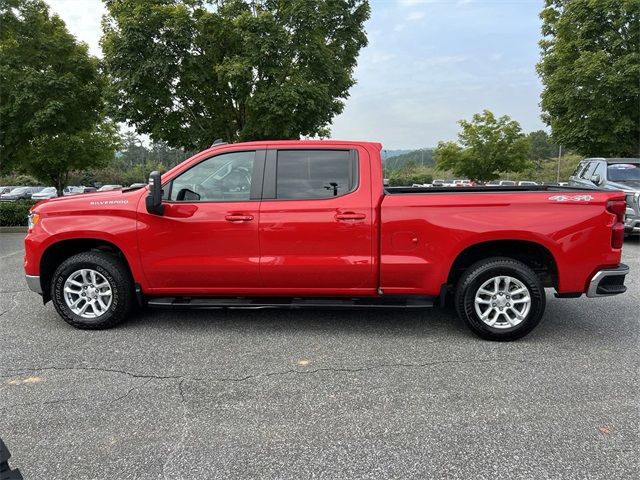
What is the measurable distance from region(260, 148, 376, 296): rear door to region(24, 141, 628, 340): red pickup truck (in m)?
0.01

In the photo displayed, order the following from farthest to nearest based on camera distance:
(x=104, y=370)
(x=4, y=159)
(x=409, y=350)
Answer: (x=4, y=159), (x=409, y=350), (x=104, y=370)

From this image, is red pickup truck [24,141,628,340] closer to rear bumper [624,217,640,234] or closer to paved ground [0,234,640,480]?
paved ground [0,234,640,480]

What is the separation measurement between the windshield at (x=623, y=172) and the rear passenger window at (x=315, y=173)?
8.98 meters

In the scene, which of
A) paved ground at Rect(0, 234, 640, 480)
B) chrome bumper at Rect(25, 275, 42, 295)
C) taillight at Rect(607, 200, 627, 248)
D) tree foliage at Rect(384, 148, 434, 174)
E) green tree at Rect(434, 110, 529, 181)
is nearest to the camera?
paved ground at Rect(0, 234, 640, 480)

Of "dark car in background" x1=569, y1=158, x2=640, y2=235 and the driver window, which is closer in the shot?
the driver window

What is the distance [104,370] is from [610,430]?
11.7 feet

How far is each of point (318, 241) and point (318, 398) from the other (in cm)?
154

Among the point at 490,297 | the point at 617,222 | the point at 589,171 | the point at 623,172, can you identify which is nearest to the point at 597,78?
the point at 589,171

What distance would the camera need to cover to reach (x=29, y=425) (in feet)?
9.62

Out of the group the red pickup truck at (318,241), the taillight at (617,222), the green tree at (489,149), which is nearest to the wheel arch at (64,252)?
the red pickup truck at (318,241)

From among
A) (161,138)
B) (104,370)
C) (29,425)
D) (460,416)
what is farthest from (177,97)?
(460,416)

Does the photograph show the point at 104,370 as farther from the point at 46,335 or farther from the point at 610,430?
the point at 610,430

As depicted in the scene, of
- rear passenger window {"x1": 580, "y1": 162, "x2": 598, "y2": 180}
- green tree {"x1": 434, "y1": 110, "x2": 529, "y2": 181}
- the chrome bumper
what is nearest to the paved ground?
the chrome bumper

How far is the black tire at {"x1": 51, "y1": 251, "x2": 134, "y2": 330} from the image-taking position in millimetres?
4590
